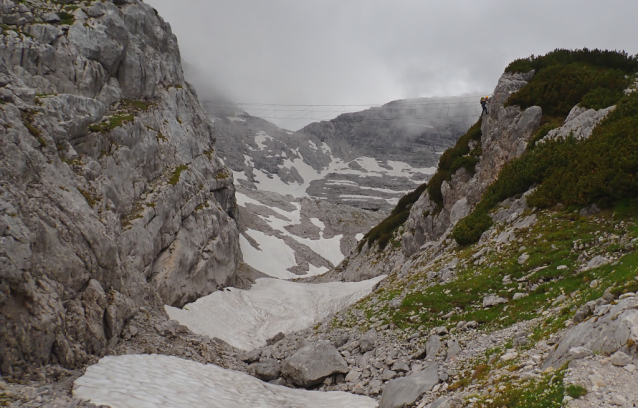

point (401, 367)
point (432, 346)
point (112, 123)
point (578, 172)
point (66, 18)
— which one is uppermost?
point (66, 18)

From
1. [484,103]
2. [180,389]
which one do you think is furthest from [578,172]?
[484,103]

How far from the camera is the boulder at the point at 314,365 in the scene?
13.2m

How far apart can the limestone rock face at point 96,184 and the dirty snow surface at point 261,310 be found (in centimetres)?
384

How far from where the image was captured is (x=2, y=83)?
16109 millimetres

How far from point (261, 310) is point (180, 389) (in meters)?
30.8

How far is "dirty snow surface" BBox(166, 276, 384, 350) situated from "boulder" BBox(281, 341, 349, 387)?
17.1 m

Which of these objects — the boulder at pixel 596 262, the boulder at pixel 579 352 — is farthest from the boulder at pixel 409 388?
the boulder at pixel 596 262

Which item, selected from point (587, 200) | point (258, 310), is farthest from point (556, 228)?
point (258, 310)

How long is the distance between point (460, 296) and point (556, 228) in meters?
5.55

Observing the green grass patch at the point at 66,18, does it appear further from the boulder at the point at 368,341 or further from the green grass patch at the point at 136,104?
the boulder at the point at 368,341

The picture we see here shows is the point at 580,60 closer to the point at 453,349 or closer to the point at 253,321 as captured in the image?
the point at 453,349

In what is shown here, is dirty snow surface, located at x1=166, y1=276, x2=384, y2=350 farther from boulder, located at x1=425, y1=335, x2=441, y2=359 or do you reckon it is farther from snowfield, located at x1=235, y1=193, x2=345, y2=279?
snowfield, located at x1=235, y1=193, x2=345, y2=279

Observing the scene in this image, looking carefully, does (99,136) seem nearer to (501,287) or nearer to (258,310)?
(258,310)

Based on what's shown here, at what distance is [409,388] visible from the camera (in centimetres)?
969
